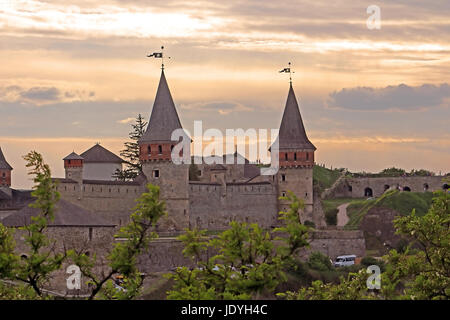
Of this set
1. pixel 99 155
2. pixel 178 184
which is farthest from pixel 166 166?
pixel 99 155

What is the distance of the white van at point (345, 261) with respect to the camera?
6209 centimetres

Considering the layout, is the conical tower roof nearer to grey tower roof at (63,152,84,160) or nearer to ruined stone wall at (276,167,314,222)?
grey tower roof at (63,152,84,160)

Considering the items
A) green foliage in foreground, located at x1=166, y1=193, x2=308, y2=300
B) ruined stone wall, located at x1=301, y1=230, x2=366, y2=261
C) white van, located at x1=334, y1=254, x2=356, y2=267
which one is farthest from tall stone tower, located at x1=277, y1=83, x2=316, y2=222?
green foliage in foreground, located at x1=166, y1=193, x2=308, y2=300

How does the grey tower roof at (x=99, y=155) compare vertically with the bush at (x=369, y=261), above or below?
above

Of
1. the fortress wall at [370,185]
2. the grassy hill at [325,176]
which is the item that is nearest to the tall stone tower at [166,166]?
the grassy hill at [325,176]

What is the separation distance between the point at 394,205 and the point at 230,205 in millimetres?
14011

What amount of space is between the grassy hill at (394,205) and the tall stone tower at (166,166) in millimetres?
15281

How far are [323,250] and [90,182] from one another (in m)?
16.3

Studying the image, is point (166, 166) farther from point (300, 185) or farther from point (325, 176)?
point (325, 176)

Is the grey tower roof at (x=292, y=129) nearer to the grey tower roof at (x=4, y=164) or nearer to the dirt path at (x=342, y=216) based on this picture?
the dirt path at (x=342, y=216)

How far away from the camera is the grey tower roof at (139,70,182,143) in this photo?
6206 cm

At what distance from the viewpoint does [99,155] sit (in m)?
70.3

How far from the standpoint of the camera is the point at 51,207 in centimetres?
2372
